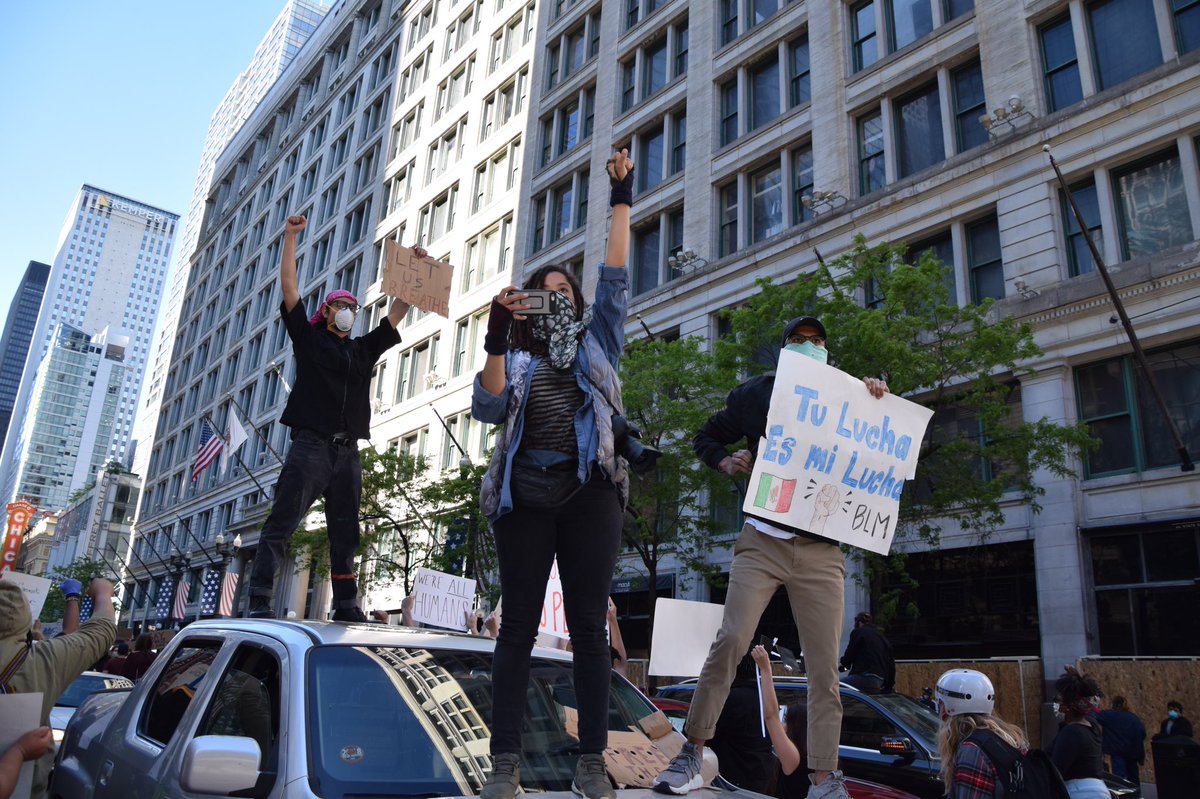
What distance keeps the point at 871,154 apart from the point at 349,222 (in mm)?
39266

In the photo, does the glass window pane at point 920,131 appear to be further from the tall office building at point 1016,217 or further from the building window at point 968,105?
the building window at point 968,105

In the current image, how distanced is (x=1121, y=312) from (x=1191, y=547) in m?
4.47

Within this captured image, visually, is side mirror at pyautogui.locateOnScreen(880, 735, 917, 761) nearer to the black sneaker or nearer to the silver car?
the silver car

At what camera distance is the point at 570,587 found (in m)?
3.63

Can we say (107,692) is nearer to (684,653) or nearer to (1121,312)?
(684,653)

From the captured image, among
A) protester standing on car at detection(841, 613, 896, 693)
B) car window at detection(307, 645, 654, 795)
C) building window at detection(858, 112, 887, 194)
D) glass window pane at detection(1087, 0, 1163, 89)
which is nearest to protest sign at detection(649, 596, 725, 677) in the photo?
car window at detection(307, 645, 654, 795)

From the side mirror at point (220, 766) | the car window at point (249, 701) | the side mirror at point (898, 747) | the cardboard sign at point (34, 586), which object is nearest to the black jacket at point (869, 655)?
the side mirror at point (898, 747)

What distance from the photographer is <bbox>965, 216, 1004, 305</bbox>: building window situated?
20000mm

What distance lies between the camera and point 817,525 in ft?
13.9

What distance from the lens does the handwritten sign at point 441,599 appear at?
31.3 feet

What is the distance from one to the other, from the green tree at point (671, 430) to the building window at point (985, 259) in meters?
6.26

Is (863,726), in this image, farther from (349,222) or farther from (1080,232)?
(349,222)

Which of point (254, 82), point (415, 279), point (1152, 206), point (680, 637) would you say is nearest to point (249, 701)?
point (680, 637)

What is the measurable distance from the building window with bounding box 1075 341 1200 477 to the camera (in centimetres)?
1536
